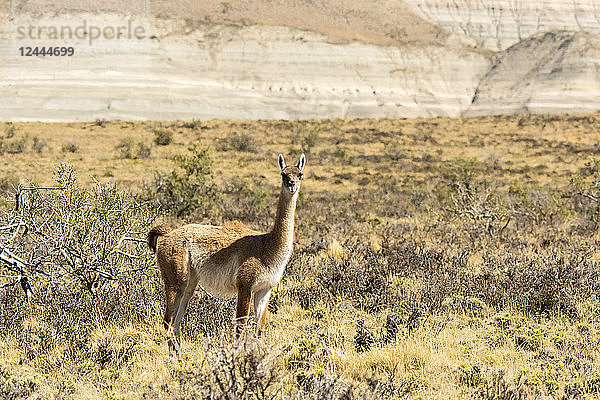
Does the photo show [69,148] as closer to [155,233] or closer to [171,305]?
[155,233]

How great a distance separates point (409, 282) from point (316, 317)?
5.65 feet

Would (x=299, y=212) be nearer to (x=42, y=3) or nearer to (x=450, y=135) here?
(x=450, y=135)

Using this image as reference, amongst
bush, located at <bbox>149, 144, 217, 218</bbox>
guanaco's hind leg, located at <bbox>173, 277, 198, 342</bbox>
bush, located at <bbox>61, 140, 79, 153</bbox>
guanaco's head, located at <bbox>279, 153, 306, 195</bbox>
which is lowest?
bush, located at <bbox>61, 140, 79, 153</bbox>

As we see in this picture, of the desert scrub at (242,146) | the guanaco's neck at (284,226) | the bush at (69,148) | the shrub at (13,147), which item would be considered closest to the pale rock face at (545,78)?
the desert scrub at (242,146)

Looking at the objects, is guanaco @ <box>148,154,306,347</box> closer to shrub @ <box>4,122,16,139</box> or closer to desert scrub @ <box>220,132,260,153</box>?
desert scrub @ <box>220,132,260,153</box>

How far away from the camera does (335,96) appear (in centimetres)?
9075

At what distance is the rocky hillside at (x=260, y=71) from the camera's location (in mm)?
78250

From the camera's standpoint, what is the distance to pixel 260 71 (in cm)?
9331

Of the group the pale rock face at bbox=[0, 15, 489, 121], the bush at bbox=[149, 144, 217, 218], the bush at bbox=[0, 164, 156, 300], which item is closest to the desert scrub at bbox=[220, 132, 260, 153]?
the bush at bbox=[149, 144, 217, 218]

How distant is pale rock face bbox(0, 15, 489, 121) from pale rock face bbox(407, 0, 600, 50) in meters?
23.6

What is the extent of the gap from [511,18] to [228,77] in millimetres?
76900

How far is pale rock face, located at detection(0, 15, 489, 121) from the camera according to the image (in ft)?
250

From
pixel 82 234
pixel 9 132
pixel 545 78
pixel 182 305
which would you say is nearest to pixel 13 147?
pixel 9 132

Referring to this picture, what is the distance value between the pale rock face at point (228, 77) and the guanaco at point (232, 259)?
72996mm
